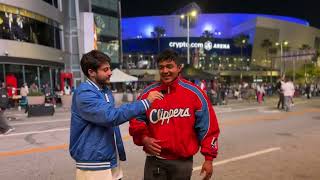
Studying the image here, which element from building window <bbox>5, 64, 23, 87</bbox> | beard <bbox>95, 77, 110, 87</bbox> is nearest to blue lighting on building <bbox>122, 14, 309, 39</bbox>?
building window <bbox>5, 64, 23, 87</bbox>

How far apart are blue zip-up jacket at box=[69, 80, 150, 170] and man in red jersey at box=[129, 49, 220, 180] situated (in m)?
0.31

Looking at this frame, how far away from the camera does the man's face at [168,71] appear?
12.5 ft

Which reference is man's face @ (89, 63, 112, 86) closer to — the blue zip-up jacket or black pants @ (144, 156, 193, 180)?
the blue zip-up jacket

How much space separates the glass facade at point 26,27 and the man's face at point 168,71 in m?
29.7

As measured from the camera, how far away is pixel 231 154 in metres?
9.29

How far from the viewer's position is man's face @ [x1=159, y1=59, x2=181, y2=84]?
3.79m

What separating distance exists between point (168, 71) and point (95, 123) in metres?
0.82

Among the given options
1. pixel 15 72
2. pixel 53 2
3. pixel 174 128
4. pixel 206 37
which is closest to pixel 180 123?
pixel 174 128

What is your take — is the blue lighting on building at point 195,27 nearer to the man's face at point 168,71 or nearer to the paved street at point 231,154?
the paved street at point 231,154

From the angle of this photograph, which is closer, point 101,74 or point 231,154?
point 101,74

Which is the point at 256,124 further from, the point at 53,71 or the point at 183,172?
the point at 53,71

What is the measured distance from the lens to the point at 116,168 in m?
3.66

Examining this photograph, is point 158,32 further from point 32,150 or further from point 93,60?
point 93,60

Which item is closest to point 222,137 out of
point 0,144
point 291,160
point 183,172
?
point 291,160
